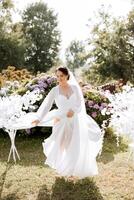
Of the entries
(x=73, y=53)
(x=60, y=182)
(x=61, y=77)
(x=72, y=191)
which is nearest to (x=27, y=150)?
(x=60, y=182)

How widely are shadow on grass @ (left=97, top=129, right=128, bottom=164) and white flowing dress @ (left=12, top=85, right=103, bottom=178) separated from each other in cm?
178

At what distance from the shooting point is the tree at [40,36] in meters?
46.3

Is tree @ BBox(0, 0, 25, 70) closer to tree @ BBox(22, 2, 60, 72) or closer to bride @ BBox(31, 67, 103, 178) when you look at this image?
tree @ BBox(22, 2, 60, 72)

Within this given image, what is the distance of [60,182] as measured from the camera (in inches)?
327

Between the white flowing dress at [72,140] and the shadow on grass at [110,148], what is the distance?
5.85ft

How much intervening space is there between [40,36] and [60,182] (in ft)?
132

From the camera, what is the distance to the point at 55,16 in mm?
50344

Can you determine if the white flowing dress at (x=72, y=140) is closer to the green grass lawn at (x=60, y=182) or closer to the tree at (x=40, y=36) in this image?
the green grass lawn at (x=60, y=182)

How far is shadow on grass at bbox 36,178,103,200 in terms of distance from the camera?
24.5 ft

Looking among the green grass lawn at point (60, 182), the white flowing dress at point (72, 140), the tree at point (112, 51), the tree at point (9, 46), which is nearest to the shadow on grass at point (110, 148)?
the green grass lawn at point (60, 182)

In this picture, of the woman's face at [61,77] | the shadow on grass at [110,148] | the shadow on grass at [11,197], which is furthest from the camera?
the shadow on grass at [110,148]

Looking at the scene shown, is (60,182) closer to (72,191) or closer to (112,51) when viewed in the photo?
(72,191)

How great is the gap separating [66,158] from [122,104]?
140 centimetres

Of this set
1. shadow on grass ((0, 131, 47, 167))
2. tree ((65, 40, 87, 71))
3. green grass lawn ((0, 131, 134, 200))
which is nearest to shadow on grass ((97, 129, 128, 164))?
green grass lawn ((0, 131, 134, 200))
